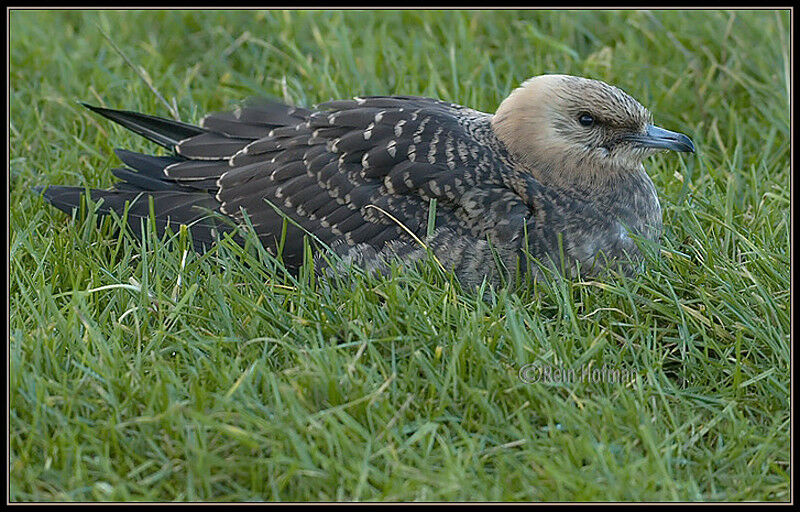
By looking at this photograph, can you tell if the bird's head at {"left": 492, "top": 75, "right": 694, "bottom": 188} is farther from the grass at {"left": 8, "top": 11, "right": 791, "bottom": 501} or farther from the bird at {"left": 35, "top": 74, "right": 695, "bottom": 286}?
the grass at {"left": 8, "top": 11, "right": 791, "bottom": 501}

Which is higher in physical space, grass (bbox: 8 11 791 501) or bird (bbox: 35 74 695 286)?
bird (bbox: 35 74 695 286)

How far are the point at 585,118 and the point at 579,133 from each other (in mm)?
73

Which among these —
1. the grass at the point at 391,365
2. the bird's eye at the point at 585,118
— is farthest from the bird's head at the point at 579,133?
the grass at the point at 391,365

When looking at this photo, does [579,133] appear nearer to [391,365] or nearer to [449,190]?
[449,190]

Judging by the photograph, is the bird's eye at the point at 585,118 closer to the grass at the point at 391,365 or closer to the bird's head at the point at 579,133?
the bird's head at the point at 579,133

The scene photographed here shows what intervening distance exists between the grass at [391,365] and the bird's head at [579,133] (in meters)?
0.44

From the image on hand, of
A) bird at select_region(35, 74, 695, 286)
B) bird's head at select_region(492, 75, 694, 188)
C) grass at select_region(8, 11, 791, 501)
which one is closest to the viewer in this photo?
grass at select_region(8, 11, 791, 501)

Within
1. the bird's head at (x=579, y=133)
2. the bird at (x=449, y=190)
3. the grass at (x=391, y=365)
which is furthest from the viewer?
the bird's head at (x=579, y=133)

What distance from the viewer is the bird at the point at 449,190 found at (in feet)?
14.9

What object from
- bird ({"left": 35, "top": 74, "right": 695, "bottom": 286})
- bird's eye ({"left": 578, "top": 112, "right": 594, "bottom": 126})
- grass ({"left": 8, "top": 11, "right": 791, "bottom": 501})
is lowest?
grass ({"left": 8, "top": 11, "right": 791, "bottom": 501})

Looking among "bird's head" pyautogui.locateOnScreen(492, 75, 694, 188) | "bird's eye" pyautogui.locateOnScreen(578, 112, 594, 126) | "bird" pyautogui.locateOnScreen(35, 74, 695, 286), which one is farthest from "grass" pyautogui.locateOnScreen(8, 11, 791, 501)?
"bird's eye" pyautogui.locateOnScreen(578, 112, 594, 126)

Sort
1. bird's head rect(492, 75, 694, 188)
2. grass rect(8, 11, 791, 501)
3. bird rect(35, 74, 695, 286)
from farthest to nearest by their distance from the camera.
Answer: bird's head rect(492, 75, 694, 188) < bird rect(35, 74, 695, 286) < grass rect(8, 11, 791, 501)

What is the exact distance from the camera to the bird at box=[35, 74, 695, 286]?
4547 mm

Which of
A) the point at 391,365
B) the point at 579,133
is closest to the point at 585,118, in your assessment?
the point at 579,133
